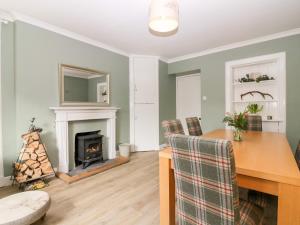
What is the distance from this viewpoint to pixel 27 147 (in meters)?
2.31

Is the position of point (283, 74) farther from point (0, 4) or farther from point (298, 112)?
point (0, 4)

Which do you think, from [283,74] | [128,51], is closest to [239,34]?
[283,74]

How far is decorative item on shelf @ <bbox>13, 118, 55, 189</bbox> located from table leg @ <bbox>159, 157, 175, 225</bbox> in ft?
6.38

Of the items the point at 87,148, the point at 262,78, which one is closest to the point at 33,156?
the point at 87,148

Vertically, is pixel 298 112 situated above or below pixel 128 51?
below

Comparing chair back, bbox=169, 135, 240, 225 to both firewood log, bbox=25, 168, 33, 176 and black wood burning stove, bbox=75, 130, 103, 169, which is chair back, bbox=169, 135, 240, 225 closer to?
firewood log, bbox=25, 168, 33, 176

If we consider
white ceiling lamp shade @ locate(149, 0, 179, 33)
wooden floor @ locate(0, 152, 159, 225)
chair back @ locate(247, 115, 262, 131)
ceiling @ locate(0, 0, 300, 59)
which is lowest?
wooden floor @ locate(0, 152, 159, 225)

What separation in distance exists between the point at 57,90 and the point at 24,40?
2.80ft

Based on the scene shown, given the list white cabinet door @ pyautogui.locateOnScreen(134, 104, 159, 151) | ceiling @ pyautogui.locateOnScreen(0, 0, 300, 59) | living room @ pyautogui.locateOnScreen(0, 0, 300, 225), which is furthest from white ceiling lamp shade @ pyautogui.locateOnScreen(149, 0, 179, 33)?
white cabinet door @ pyautogui.locateOnScreen(134, 104, 159, 151)

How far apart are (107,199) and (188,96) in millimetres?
3678

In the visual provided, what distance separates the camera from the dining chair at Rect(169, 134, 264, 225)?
793 mm

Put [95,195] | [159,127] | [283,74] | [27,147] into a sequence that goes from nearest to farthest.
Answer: [95,195] < [27,147] < [283,74] < [159,127]

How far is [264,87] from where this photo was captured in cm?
355

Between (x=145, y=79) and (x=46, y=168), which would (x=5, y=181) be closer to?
(x=46, y=168)
